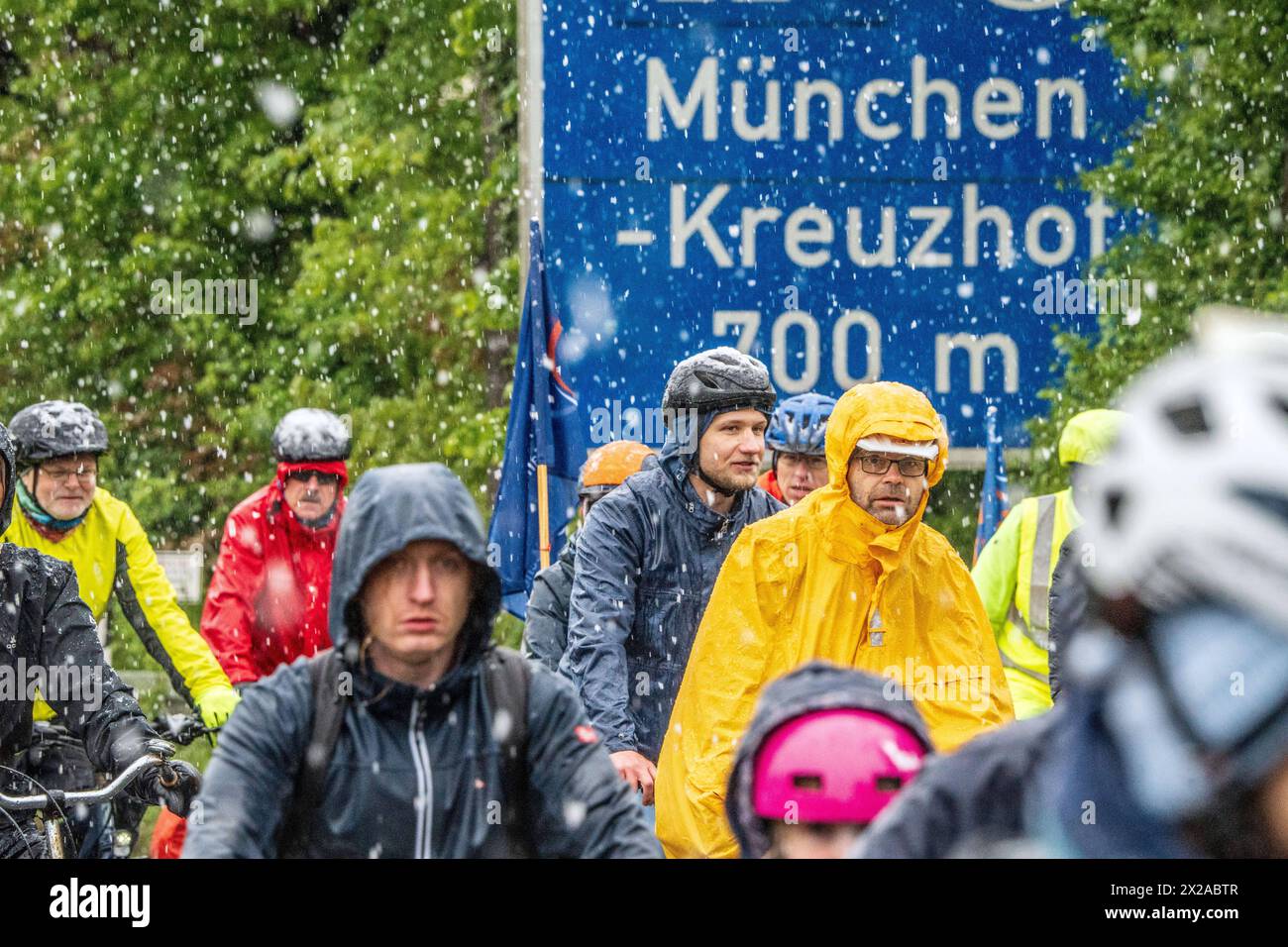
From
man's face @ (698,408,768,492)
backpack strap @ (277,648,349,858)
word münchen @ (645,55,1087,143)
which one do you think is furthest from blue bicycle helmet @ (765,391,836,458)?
backpack strap @ (277,648,349,858)

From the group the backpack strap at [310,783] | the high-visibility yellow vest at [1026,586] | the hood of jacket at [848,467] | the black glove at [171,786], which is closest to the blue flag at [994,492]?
the high-visibility yellow vest at [1026,586]

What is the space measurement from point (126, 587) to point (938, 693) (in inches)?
161

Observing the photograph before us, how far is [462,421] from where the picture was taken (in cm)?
1950

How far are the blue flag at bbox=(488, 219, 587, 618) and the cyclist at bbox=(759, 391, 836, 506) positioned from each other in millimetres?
1437

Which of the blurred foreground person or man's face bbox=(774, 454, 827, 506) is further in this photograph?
man's face bbox=(774, 454, 827, 506)

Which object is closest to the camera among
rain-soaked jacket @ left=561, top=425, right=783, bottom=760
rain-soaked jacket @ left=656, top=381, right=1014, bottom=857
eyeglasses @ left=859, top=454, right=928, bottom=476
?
rain-soaked jacket @ left=656, top=381, right=1014, bottom=857

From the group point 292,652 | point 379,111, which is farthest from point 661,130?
point 379,111

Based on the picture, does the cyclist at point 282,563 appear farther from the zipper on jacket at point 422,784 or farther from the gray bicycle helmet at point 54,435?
the zipper on jacket at point 422,784

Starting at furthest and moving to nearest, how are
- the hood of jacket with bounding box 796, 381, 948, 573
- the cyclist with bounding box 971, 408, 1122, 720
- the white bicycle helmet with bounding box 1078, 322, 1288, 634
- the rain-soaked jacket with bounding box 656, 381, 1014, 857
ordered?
the cyclist with bounding box 971, 408, 1122, 720 → the hood of jacket with bounding box 796, 381, 948, 573 → the rain-soaked jacket with bounding box 656, 381, 1014, 857 → the white bicycle helmet with bounding box 1078, 322, 1288, 634

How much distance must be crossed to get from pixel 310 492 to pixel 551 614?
1.63m

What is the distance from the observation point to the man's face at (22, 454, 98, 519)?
7492 millimetres

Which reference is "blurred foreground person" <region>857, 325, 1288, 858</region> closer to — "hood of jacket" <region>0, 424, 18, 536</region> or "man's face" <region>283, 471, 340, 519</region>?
"hood of jacket" <region>0, 424, 18, 536</region>

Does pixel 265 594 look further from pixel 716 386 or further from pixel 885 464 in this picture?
pixel 885 464
